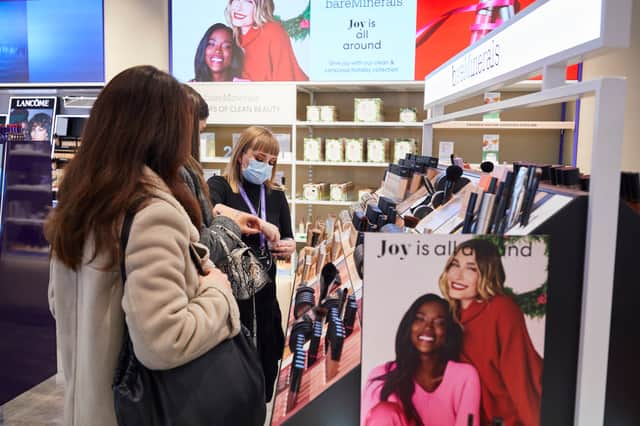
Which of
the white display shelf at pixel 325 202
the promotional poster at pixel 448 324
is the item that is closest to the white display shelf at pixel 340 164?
the white display shelf at pixel 325 202

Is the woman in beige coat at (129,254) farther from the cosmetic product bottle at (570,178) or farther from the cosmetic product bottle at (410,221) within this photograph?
the cosmetic product bottle at (570,178)

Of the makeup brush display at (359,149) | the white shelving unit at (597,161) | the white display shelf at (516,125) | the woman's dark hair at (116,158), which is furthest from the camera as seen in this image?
the makeup brush display at (359,149)

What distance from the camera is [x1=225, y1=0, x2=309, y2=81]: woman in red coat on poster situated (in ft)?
15.5

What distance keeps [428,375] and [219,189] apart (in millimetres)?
1880

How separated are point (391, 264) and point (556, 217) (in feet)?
1.05

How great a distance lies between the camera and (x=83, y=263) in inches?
47.6

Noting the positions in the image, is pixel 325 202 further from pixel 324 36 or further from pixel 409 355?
pixel 409 355

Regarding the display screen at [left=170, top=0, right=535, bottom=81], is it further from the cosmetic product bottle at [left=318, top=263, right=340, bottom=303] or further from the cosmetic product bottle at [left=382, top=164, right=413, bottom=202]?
the cosmetic product bottle at [left=318, top=263, right=340, bottom=303]

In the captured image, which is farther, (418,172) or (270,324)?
(270,324)

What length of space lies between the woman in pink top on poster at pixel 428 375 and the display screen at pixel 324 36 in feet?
12.3

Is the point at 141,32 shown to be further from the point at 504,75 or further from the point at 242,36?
the point at 504,75

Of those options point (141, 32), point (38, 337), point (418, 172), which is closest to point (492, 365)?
point (418, 172)

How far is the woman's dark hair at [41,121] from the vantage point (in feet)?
17.6

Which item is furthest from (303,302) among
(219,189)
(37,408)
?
(37,408)
